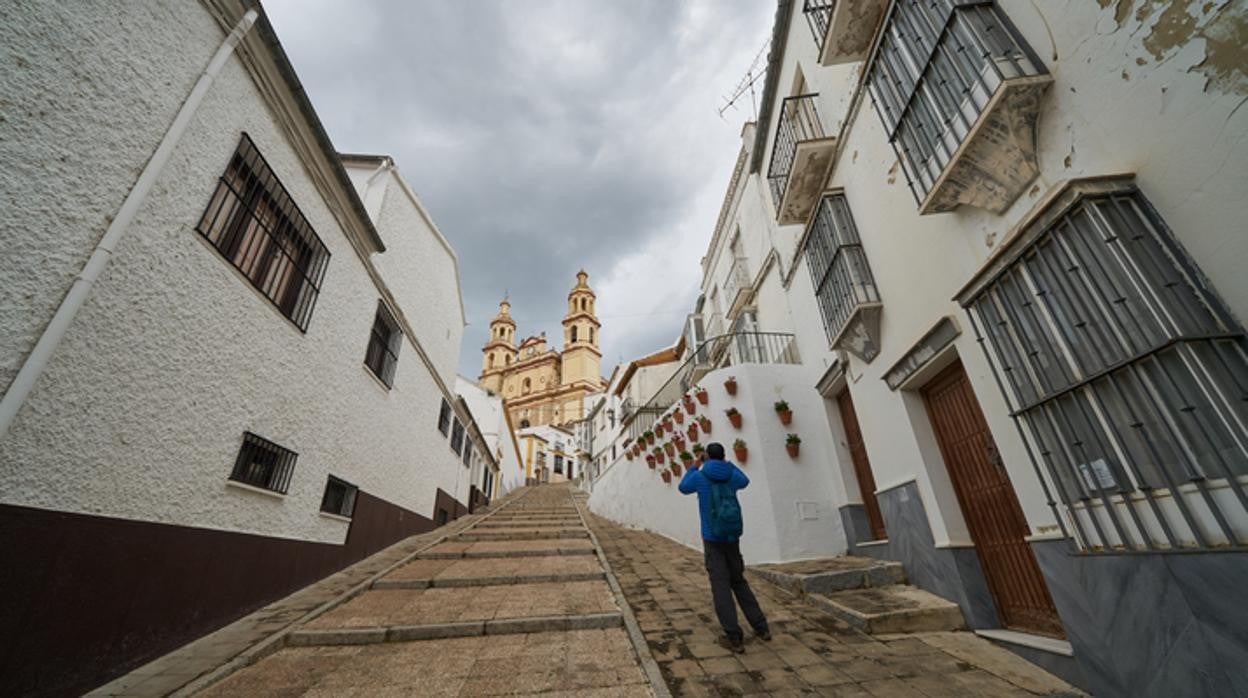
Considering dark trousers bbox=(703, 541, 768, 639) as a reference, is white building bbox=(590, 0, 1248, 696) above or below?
above

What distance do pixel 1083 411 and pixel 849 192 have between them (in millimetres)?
3803

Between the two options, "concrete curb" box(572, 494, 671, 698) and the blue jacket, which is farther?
the blue jacket

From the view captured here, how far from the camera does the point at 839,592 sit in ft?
15.3

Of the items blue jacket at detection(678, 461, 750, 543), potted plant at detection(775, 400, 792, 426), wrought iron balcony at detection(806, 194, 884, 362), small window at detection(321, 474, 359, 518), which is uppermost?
wrought iron balcony at detection(806, 194, 884, 362)

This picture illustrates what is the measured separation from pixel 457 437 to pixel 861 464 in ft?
34.5

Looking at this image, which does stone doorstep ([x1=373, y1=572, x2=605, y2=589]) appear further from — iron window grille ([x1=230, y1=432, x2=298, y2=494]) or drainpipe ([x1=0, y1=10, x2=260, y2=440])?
drainpipe ([x1=0, y1=10, x2=260, y2=440])

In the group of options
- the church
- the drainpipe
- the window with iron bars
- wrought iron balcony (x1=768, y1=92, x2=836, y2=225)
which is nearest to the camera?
the window with iron bars

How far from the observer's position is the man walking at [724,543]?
357cm

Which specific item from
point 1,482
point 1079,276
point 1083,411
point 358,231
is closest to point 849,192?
point 1079,276

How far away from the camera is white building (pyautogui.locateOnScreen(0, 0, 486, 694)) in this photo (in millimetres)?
2459

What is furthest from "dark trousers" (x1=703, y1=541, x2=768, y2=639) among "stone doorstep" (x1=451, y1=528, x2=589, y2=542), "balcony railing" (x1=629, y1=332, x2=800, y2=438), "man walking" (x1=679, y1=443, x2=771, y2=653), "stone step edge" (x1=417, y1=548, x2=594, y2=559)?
"stone doorstep" (x1=451, y1=528, x2=589, y2=542)

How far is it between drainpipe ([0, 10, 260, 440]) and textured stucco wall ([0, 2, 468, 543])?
0.06m

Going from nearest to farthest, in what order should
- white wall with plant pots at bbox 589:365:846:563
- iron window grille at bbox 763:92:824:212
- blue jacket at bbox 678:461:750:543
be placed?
1. blue jacket at bbox 678:461:750:543
2. iron window grille at bbox 763:92:824:212
3. white wall with plant pots at bbox 589:365:846:563

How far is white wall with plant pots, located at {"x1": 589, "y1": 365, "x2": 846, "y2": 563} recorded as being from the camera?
6336 millimetres
